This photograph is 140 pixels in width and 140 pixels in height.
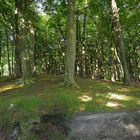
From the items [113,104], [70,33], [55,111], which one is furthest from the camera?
[70,33]

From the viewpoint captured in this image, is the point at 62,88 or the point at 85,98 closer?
the point at 85,98

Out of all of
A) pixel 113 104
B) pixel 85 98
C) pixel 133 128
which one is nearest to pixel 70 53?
pixel 85 98

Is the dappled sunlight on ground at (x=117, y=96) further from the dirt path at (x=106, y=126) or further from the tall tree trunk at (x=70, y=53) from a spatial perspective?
the tall tree trunk at (x=70, y=53)

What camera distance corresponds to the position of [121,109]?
12.7 meters

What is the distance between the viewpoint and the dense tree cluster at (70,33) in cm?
1947

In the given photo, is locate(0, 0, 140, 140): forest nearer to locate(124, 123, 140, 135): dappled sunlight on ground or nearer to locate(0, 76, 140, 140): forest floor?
locate(0, 76, 140, 140): forest floor

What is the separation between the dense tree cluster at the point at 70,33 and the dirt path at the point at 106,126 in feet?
18.0

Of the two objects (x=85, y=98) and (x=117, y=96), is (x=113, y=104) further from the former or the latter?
(x=85, y=98)

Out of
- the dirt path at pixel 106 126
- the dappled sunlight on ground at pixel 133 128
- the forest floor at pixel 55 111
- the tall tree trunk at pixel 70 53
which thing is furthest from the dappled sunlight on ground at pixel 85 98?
the tall tree trunk at pixel 70 53

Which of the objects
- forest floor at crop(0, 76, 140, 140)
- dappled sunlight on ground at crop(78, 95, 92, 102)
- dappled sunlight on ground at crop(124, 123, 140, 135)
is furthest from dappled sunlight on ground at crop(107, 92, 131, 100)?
dappled sunlight on ground at crop(124, 123, 140, 135)

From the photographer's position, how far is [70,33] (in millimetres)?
17594

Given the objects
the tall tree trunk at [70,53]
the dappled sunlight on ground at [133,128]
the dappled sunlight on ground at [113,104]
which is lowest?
the dappled sunlight on ground at [133,128]

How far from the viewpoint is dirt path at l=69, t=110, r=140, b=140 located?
1111cm

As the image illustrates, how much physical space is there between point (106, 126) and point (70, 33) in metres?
7.67
